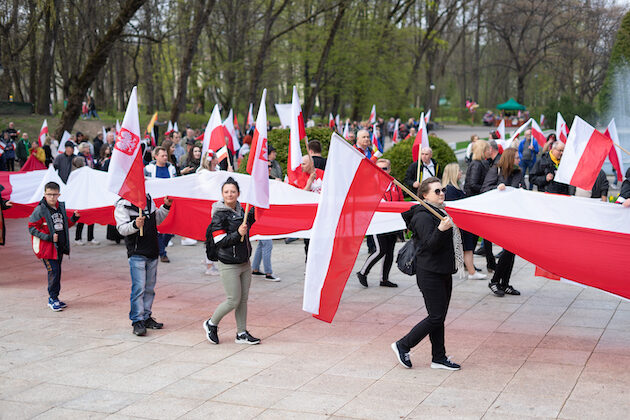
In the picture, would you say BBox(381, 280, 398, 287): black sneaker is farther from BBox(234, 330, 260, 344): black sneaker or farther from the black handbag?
the black handbag

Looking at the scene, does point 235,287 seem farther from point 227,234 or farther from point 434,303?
point 434,303

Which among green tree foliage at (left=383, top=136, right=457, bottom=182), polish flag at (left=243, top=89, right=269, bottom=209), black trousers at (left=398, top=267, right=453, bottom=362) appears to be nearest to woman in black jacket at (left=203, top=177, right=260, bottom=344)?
polish flag at (left=243, top=89, right=269, bottom=209)

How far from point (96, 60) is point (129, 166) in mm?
14518

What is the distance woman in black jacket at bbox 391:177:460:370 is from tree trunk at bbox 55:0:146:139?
Result: 1571 centimetres

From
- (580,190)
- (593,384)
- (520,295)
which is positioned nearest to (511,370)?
(593,384)

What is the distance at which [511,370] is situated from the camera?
654cm

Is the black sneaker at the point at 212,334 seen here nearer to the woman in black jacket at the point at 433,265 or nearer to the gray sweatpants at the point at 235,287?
the gray sweatpants at the point at 235,287

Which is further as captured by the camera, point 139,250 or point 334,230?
point 139,250

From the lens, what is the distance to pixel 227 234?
7.28m

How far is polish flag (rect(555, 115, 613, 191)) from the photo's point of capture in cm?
987

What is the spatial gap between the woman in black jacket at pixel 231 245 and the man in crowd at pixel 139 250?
2.93 feet

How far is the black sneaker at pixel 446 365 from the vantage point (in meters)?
6.58

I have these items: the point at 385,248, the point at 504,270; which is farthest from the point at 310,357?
the point at 504,270

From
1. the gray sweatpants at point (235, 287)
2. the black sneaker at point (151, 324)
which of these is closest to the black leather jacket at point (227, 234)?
the gray sweatpants at point (235, 287)
